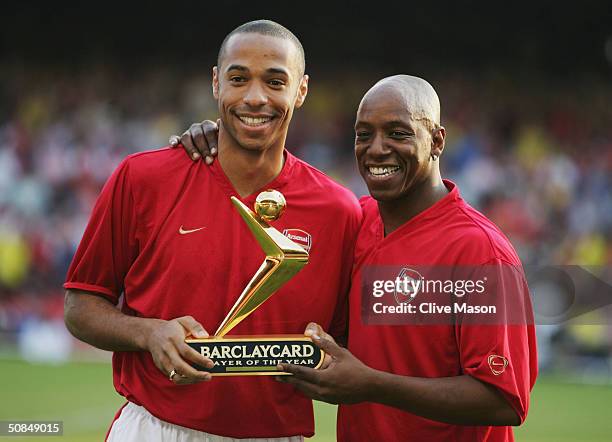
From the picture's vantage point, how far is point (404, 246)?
3389 millimetres

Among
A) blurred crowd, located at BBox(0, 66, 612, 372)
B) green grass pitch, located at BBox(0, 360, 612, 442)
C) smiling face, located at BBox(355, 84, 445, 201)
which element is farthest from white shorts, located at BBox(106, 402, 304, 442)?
blurred crowd, located at BBox(0, 66, 612, 372)

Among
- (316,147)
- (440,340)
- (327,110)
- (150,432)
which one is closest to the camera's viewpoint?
(440,340)

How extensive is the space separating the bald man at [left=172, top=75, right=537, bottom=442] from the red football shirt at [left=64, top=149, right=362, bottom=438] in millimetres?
197

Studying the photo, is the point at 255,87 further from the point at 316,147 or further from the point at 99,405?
the point at 316,147

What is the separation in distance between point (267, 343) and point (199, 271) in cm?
52

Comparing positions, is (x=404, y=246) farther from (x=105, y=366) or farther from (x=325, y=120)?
(x=325, y=120)

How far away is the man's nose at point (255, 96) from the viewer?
10.7ft

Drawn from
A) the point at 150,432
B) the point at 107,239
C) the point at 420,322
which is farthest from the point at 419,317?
the point at 107,239

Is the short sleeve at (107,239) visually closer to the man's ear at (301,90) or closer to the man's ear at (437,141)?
the man's ear at (301,90)

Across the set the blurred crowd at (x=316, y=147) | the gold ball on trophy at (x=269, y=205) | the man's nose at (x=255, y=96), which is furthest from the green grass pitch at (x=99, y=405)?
the gold ball on trophy at (x=269, y=205)

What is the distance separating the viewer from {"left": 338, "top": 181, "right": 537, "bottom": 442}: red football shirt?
3.11m

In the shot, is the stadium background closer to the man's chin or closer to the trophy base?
the man's chin

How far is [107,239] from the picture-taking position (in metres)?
3.38

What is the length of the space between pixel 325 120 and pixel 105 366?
227 inches
